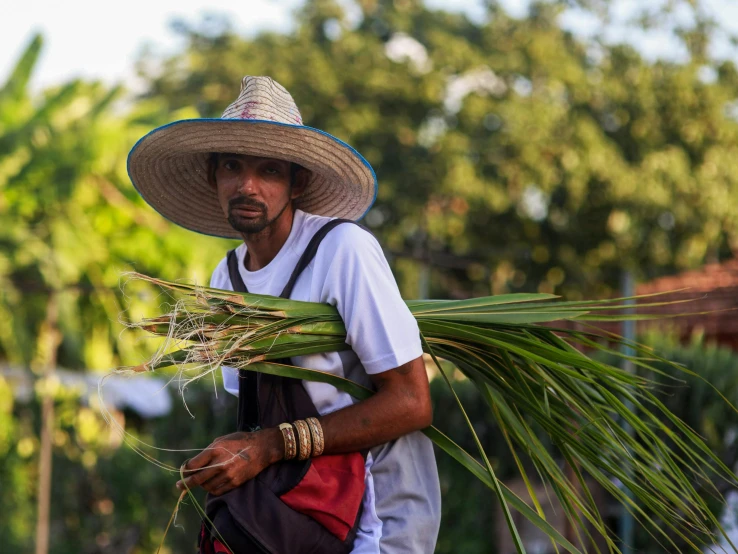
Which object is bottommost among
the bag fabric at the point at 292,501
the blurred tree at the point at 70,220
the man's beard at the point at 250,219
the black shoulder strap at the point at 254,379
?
the bag fabric at the point at 292,501

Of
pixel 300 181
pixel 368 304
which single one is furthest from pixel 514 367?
pixel 300 181

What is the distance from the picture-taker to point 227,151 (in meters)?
2.44

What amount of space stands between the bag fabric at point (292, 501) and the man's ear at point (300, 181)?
0.29m

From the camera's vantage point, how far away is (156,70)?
2389 centimetres

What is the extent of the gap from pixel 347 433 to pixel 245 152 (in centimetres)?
73

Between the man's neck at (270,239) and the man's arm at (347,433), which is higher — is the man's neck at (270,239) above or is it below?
above

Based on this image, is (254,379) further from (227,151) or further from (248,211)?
(227,151)

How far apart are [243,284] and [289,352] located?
33 cm

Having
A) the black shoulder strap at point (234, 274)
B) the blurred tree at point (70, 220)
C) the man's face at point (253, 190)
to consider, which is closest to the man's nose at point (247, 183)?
the man's face at point (253, 190)

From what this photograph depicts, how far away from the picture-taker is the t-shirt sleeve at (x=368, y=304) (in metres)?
2.16

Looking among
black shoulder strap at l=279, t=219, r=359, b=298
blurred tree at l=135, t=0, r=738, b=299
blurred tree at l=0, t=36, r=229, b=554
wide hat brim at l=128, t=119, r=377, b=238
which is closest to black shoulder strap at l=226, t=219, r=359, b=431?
black shoulder strap at l=279, t=219, r=359, b=298

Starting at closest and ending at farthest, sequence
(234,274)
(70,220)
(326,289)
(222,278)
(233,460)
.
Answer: (233,460) → (326,289) → (234,274) → (222,278) → (70,220)

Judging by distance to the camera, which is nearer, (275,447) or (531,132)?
(275,447)

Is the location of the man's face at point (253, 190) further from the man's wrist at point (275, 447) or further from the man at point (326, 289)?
the man's wrist at point (275, 447)
